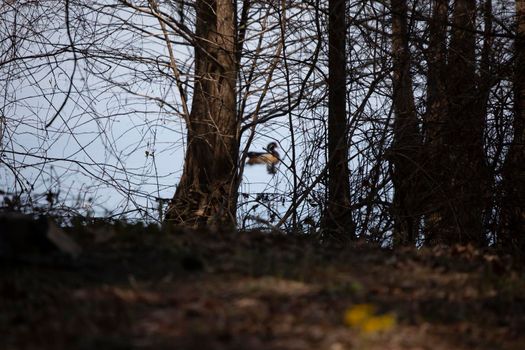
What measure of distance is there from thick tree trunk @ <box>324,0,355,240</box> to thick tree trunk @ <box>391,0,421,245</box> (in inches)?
25.7

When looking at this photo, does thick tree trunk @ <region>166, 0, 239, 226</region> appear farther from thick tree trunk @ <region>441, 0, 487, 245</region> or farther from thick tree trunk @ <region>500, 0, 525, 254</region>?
thick tree trunk @ <region>500, 0, 525, 254</region>

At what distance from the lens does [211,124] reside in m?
10.3

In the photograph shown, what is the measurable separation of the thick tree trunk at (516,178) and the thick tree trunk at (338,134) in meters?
2.11

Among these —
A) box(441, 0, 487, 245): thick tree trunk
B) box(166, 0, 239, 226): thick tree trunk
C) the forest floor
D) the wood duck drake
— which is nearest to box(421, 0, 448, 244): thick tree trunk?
box(441, 0, 487, 245): thick tree trunk

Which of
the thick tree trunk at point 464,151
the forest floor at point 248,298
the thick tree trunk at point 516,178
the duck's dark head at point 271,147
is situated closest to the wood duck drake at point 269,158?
the duck's dark head at point 271,147

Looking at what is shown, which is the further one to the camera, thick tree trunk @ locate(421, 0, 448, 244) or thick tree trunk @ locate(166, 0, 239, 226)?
thick tree trunk @ locate(166, 0, 239, 226)

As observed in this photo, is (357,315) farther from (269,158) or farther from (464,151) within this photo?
(464,151)

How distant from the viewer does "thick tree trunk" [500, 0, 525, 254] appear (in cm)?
994

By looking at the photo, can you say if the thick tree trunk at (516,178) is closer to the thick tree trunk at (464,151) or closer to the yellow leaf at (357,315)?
the thick tree trunk at (464,151)

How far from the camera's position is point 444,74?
33.1ft

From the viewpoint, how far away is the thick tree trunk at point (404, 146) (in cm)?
973

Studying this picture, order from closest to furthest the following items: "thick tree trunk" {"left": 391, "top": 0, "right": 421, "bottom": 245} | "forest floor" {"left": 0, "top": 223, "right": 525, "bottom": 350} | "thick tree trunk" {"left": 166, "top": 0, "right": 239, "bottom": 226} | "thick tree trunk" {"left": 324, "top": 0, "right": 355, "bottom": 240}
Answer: "forest floor" {"left": 0, "top": 223, "right": 525, "bottom": 350}, "thick tree trunk" {"left": 324, "top": 0, "right": 355, "bottom": 240}, "thick tree trunk" {"left": 391, "top": 0, "right": 421, "bottom": 245}, "thick tree trunk" {"left": 166, "top": 0, "right": 239, "bottom": 226}

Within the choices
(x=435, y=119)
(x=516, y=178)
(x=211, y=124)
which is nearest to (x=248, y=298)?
(x=211, y=124)

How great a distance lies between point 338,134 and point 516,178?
7.91 feet
